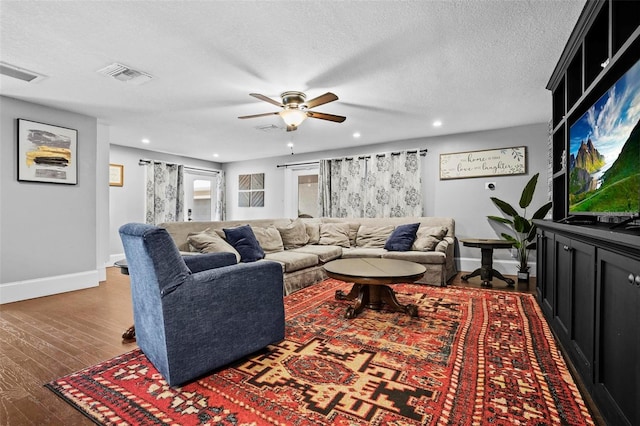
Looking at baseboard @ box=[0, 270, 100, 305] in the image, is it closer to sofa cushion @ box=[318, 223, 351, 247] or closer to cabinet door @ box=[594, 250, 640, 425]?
sofa cushion @ box=[318, 223, 351, 247]

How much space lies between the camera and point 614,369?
1.33m

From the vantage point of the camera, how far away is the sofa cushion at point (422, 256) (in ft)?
13.5

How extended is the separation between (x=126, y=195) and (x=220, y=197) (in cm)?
228

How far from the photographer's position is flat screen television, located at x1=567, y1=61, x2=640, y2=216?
57.1 inches

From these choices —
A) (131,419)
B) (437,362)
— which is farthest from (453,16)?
(131,419)

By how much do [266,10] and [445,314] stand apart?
2.92m

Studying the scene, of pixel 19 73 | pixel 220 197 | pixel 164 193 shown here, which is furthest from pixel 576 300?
pixel 220 197

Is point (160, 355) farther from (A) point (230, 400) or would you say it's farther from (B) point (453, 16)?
(B) point (453, 16)

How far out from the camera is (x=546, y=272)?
2.86 meters

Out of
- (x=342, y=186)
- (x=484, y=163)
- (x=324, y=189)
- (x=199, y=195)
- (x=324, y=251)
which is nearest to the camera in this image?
(x=324, y=251)

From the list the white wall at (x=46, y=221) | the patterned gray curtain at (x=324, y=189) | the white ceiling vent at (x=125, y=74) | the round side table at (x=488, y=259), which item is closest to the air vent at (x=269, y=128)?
the patterned gray curtain at (x=324, y=189)

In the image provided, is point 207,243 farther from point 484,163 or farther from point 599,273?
point 484,163

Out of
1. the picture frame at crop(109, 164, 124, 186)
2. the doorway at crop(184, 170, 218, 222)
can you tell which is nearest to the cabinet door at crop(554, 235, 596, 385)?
the picture frame at crop(109, 164, 124, 186)

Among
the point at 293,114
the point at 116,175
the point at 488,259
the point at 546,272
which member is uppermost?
the point at 293,114
